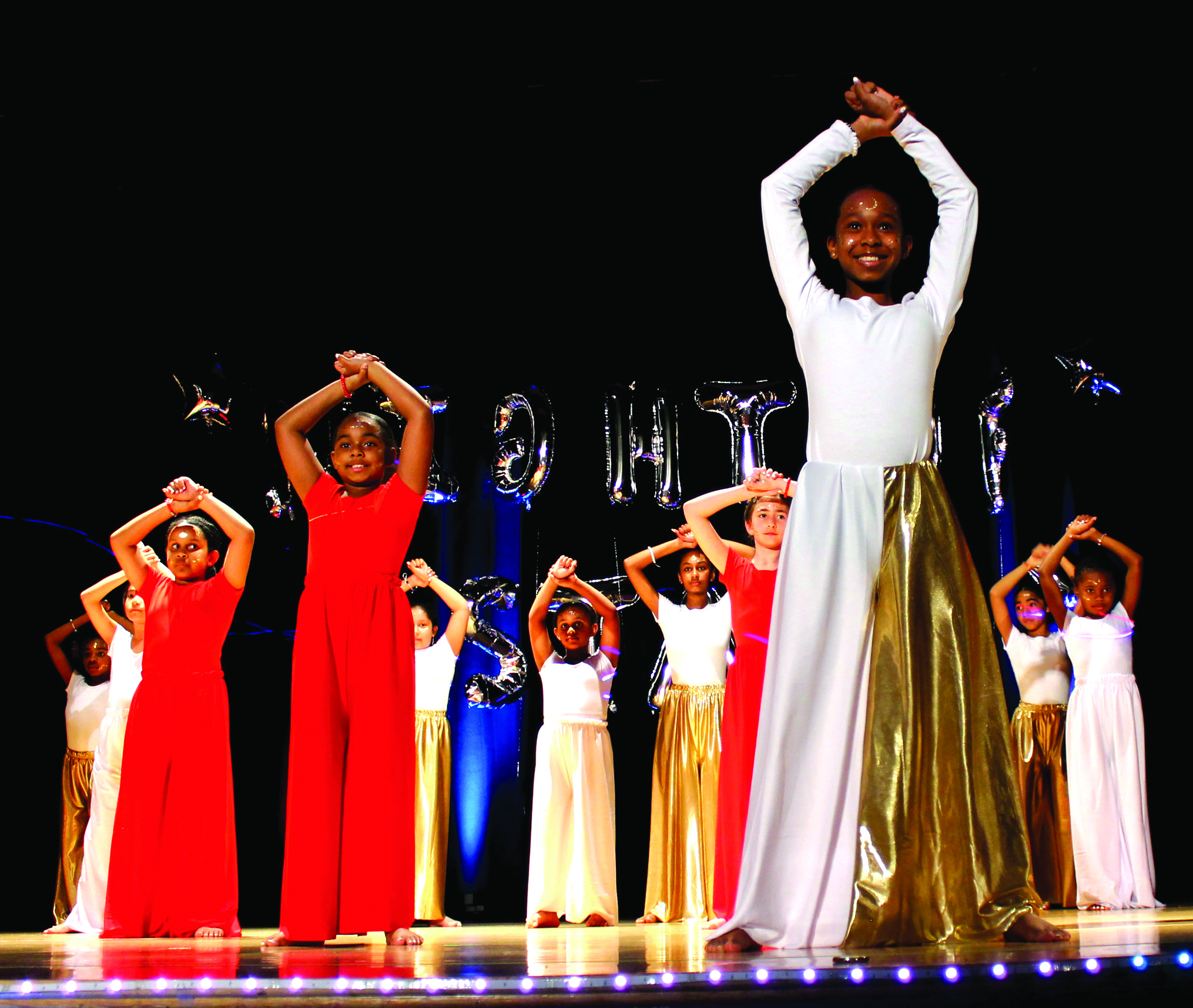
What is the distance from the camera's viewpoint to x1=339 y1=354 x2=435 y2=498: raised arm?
3375 millimetres

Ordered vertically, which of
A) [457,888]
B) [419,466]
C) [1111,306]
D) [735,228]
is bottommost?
[457,888]

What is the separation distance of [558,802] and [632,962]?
3917 mm

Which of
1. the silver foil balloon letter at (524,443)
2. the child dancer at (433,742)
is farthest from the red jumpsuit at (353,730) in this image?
the silver foil balloon letter at (524,443)

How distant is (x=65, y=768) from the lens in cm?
659

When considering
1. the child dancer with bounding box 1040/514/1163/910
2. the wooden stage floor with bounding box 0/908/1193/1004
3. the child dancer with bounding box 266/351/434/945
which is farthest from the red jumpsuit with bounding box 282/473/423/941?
the child dancer with bounding box 1040/514/1163/910

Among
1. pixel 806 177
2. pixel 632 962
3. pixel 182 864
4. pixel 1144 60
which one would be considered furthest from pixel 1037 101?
pixel 182 864

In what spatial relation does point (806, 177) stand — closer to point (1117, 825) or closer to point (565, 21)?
point (565, 21)

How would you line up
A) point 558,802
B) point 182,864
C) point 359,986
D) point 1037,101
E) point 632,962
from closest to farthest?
point 359,986
point 632,962
point 182,864
point 1037,101
point 558,802

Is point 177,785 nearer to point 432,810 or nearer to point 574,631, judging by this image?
point 432,810

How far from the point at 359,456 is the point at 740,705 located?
200 centimetres

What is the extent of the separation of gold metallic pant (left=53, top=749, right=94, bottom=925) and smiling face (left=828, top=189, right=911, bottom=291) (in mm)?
5329

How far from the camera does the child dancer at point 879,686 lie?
7.54 ft

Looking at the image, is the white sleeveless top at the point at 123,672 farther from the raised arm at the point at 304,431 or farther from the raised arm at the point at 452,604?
the raised arm at the point at 304,431

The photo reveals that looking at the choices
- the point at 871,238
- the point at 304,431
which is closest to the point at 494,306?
the point at 304,431
